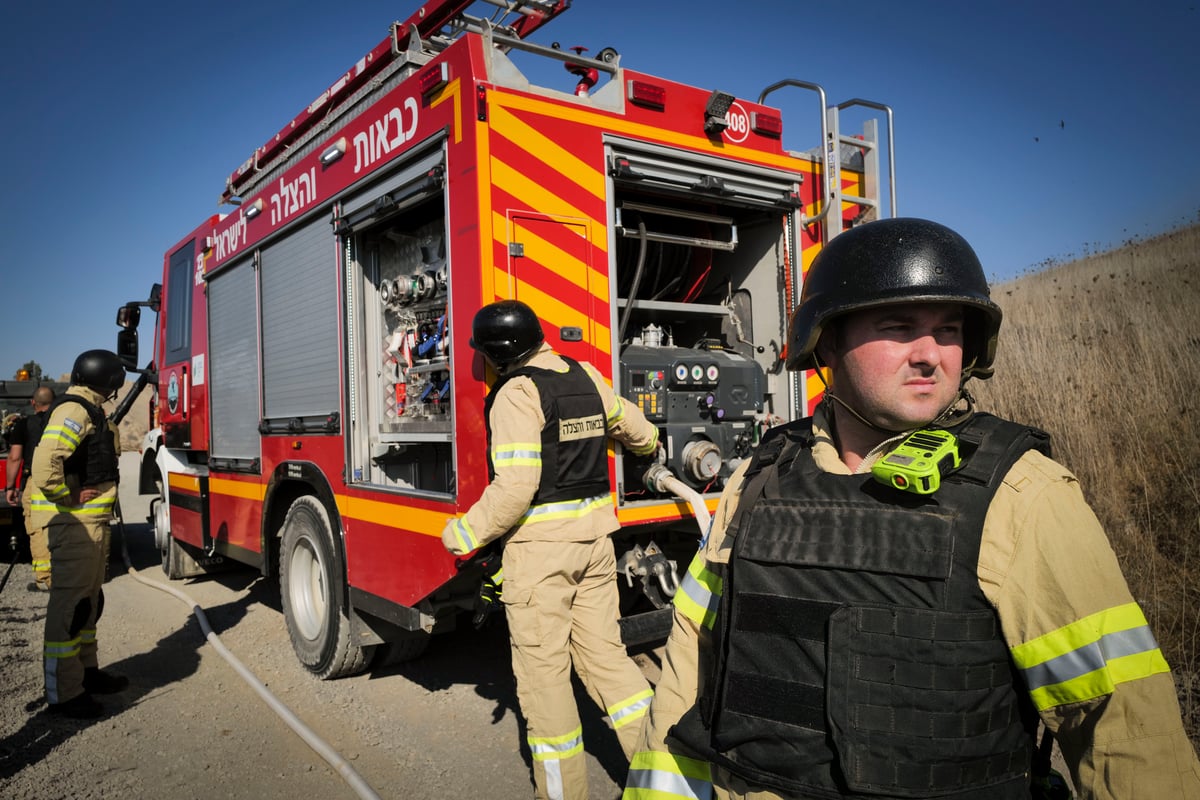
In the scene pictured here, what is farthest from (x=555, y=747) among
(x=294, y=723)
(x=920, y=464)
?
(x=920, y=464)

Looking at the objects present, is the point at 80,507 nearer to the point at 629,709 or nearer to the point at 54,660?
the point at 54,660

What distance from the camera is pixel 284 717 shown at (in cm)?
375

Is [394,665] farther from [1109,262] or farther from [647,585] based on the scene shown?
[1109,262]

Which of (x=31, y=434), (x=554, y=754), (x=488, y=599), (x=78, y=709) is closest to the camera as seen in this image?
(x=554, y=754)

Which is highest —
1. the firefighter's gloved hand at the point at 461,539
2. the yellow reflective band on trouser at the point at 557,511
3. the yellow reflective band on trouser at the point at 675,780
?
the yellow reflective band on trouser at the point at 557,511

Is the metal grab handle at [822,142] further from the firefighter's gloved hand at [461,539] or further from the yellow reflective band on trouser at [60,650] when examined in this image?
the yellow reflective band on trouser at [60,650]

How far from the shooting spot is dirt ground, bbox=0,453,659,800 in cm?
324

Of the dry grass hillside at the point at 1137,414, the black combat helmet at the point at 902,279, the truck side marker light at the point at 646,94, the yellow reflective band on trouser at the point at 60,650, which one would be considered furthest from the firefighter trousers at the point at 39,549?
the dry grass hillside at the point at 1137,414

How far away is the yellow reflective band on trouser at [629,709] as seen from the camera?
3.04m

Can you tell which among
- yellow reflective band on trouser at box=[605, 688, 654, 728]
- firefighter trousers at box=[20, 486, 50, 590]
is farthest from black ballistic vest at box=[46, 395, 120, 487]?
yellow reflective band on trouser at box=[605, 688, 654, 728]

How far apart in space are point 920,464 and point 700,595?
537 millimetres

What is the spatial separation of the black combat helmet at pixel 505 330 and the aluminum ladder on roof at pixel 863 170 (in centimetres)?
193

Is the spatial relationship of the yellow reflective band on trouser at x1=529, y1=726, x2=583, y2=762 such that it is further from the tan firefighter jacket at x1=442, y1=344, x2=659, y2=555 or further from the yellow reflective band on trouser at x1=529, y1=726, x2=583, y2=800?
the tan firefighter jacket at x1=442, y1=344, x2=659, y2=555

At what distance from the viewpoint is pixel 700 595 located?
1.53 m
